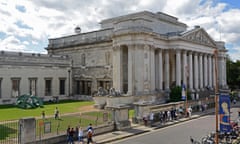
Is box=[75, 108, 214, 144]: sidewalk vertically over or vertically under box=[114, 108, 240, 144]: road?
over

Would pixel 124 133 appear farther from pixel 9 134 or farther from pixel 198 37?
pixel 198 37

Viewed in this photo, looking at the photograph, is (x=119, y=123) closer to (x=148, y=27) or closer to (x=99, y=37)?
(x=148, y=27)

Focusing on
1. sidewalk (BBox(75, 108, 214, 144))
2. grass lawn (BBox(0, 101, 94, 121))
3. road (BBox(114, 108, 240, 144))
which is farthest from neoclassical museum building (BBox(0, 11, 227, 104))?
sidewalk (BBox(75, 108, 214, 144))

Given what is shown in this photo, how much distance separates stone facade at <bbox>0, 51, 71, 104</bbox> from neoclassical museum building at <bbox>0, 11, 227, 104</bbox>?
Answer: 879 mm

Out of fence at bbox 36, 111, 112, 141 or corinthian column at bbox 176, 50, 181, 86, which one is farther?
corinthian column at bbox 176, 50, 181, 86

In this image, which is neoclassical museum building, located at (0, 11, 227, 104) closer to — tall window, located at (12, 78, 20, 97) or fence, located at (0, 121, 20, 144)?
tall window, located at (12, 78, 20, 97)

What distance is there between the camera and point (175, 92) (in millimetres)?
41875

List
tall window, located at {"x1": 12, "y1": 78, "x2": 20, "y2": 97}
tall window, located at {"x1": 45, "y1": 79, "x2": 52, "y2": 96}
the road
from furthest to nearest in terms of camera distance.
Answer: tall window, located at {"x1": 45, "y1": 79, "x2": 52, "y2": 96}, tall window, located at {"x1": 12, "y1": 78, "x2": 20, "y2": 97}, the road

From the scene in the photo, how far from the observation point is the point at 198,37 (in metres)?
51.2

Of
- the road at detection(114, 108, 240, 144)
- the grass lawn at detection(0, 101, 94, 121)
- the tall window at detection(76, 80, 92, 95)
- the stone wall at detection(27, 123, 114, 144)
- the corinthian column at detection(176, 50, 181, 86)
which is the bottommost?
the road at detection(114, 108, 240, 144)

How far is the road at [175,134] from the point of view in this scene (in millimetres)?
19391

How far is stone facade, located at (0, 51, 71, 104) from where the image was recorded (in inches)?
1684

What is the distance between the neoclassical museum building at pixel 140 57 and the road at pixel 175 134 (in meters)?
10.6

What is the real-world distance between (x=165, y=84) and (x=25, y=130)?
109ft
